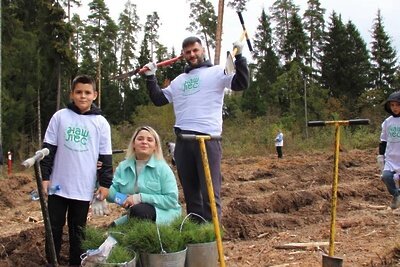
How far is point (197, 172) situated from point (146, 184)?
567mm

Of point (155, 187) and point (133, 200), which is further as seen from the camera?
point (155, 187)

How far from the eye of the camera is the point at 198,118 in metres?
4.43

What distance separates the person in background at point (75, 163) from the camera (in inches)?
162

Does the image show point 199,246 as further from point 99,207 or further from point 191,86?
point 191,86

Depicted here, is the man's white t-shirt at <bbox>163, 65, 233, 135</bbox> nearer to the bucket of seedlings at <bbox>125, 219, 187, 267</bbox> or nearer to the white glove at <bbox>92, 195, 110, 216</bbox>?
the white glove at <bbox>92, 195, 110, 216</bbox>

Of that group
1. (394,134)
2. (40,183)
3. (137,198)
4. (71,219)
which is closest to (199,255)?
(137,198)

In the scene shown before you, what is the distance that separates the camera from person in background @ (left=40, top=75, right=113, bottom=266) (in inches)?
162

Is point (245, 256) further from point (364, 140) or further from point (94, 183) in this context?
point (364, 140)

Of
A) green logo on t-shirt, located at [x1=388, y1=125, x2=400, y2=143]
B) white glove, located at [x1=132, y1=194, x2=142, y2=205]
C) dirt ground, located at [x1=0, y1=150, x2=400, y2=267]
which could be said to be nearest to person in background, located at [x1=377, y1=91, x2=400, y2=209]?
green logo on t-shirt, located at [x1=388, y1=125, x2=400, y2=143]

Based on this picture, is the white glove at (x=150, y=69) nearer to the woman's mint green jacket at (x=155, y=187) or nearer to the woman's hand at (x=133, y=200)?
the woman's mint green jacket at (x=155, y=187)

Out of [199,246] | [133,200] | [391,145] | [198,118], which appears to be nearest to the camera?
[199,246]

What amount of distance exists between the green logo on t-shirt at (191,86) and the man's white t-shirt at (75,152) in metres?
0.84

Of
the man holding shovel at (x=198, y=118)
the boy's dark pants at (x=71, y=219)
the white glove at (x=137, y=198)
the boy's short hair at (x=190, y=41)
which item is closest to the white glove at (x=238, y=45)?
the man holding shovel at (x=198, y=118)

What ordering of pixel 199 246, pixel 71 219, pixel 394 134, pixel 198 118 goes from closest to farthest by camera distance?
1. pixel 199 246
2. pixel 71 219
3. pixel 198 118
4. pixel 394 134
